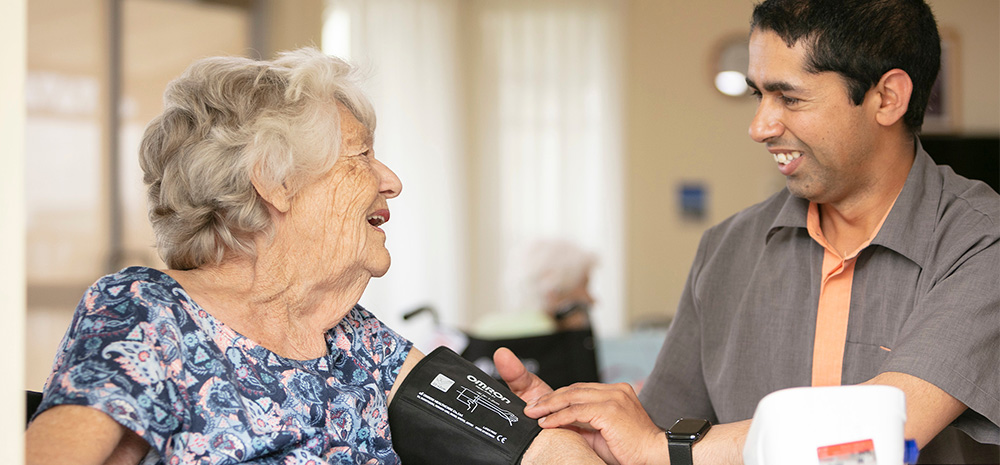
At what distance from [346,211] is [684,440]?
0.68 meters

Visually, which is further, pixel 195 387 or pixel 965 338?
pixel 965 338

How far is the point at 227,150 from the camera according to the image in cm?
129

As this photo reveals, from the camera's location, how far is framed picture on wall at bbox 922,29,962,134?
5172mm

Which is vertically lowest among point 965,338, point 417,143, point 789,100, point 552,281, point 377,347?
point 552,281

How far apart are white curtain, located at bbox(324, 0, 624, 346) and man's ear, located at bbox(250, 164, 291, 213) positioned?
3482mm

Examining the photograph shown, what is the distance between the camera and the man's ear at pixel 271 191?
4.23 feet

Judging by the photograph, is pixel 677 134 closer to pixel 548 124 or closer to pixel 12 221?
pixel 548 124

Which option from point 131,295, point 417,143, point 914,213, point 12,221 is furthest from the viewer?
point 417,143

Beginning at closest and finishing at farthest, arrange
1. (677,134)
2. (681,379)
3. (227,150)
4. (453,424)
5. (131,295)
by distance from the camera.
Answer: (131,295), (227,150), (453,424), (681,379), (677,134)

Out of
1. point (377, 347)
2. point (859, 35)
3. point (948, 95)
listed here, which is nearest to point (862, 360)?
point (859, 35)

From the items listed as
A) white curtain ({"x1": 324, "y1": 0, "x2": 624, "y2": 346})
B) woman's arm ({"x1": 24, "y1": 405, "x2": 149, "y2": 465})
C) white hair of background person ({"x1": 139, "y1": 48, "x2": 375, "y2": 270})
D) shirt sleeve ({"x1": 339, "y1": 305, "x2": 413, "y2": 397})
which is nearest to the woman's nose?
white hair of background person ({"x1": 139, "y1": 48, "x2": 375, "y2": 270})

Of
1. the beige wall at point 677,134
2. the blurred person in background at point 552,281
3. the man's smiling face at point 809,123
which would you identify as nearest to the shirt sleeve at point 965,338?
the man's smiling face at point 809,123

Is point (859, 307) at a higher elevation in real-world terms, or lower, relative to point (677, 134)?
lower

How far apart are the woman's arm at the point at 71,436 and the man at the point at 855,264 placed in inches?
28.0
